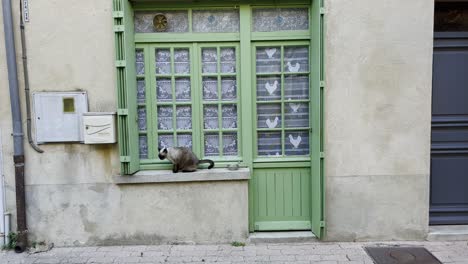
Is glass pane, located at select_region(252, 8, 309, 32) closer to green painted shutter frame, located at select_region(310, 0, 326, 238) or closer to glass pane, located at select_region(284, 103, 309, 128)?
green painted shutter frame, located at select_region(310, 0, 326, 238)

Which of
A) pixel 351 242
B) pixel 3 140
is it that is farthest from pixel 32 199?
pixel 351 242

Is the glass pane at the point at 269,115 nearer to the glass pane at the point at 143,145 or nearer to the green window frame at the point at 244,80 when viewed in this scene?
the green window frame at the point at 244,80

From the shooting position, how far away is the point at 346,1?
4191mm

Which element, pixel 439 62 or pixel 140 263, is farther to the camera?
pixel 439 62

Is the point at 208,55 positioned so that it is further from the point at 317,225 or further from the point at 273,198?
the point at 317,225

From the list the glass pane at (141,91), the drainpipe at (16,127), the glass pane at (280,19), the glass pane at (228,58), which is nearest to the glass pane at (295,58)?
the glass pane at (280,19)

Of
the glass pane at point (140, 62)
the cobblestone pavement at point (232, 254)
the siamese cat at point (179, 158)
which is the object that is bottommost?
the cobblestone pavement at point (232, 254)

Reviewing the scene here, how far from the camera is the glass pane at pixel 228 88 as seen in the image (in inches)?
179

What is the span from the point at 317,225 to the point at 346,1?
2632mm

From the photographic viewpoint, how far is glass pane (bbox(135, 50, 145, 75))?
4.48 meters

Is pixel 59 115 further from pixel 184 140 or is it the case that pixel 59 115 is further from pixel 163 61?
pixel 184 140

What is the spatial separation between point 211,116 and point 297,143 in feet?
3.70

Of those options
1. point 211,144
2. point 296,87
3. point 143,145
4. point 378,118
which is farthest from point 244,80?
point 378,118

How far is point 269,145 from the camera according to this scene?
4.63m
